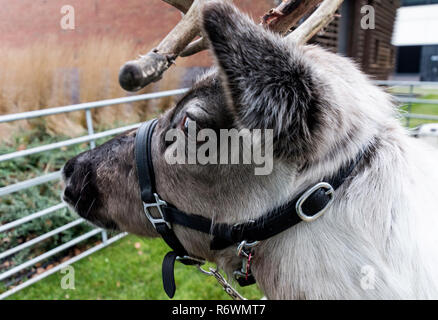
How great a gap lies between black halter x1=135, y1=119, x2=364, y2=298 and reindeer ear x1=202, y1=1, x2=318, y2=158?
237 mm

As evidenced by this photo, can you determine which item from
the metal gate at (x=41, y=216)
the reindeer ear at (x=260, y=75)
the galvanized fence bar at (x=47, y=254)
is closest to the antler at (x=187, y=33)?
the reindeer ear at (x=260, y=75)

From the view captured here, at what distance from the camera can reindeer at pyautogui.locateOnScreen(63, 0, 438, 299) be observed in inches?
44.5

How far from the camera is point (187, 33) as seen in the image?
4.29 ft

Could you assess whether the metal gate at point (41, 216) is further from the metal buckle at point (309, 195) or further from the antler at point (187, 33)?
the metal buckle at point (309, 195)

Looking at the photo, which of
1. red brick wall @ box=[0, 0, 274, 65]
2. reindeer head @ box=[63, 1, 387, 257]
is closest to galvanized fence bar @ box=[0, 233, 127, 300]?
reindeer head @ box=[63, 1, 387, 257]

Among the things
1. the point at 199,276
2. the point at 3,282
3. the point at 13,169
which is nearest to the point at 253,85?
the point at 199,276

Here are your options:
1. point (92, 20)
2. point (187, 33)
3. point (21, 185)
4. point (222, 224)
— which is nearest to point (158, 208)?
point (222, 224)

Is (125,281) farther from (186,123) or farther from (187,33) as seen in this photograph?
(187,33)

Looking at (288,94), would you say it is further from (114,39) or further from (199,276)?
(114,39)

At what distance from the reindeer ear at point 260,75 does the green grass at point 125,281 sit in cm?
294

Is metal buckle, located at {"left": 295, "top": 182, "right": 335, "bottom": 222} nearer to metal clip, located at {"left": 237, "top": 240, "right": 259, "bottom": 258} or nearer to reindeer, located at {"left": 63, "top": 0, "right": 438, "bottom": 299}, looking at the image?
reindeer, located at {"left": 63, "top": 0, "right": 438, "bottom": 299}

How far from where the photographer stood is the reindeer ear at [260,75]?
43.7 inches
